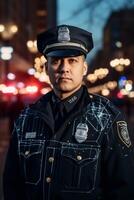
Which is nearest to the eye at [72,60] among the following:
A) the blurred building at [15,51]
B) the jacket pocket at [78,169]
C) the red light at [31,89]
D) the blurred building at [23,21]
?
the jacket pocket at [78,169]

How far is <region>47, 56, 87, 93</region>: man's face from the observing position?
3.36 meters

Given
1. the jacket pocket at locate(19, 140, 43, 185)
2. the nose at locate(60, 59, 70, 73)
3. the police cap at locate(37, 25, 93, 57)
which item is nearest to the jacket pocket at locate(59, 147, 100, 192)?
the jacket pocket at locate(19, 140, 43, 185)

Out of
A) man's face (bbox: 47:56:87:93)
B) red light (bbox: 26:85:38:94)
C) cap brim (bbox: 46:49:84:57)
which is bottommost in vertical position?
man's face (bbox: 47:56:87:93)

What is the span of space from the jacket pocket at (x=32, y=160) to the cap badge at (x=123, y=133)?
39 cm

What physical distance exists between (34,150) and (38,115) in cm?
19

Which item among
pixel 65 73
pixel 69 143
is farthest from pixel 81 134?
pixel 65 73

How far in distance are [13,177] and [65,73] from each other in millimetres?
600

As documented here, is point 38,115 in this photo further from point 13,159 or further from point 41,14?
point 41,14

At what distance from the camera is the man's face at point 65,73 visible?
3.36 metres

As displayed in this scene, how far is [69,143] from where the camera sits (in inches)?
128

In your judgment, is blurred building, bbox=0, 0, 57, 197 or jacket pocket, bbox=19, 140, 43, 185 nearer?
jacket pocket, bbox=19, 140, 43, 185

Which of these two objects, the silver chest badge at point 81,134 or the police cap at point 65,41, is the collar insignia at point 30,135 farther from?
the police cap at point 65,41

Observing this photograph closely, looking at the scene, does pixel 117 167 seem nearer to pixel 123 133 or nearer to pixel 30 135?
pixel 123 133

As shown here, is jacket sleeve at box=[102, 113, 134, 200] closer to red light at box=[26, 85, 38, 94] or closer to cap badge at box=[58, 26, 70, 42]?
cap badge at box=[58, 26, 70, 42]
